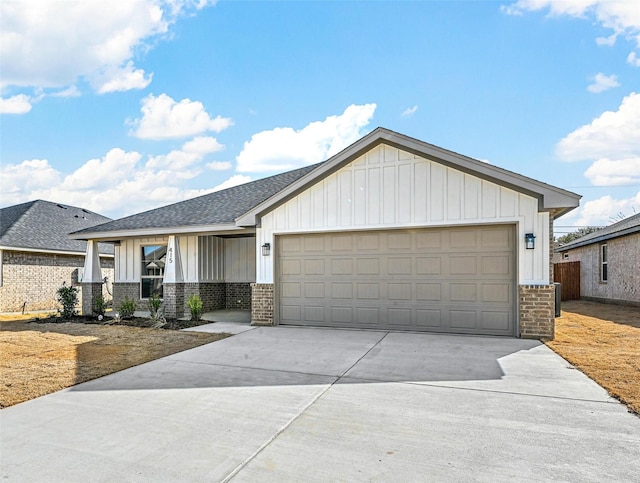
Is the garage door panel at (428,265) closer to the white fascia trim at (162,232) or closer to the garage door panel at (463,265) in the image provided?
the garage door panel at (463,265)

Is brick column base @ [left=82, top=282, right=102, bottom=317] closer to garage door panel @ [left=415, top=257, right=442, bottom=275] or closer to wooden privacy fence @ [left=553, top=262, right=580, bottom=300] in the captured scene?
garage door panel @ [left=415, top=257, right=442, bottom=275]

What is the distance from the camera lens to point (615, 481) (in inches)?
115

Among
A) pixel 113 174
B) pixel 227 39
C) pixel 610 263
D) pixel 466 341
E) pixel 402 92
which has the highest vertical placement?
pixel 227 39

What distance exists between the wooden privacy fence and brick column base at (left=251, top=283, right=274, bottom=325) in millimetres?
15661

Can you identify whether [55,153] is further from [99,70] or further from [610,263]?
[610,263]

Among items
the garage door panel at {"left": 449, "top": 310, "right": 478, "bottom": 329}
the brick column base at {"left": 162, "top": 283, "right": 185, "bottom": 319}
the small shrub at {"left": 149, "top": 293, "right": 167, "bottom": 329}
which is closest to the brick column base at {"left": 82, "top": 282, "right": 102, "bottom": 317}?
the brick column base at {"left": 162, "top": 283, "right": 185, "bottom": 319}

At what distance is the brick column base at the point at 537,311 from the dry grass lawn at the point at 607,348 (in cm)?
32

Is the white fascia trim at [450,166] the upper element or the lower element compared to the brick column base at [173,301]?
upper

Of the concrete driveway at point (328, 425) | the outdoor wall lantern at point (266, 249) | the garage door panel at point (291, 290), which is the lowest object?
the concrete driveway at point (328, 425)

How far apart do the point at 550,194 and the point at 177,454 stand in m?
8.05

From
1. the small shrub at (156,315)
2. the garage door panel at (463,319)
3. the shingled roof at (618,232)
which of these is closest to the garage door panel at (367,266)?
the garage door panel at (463,319)

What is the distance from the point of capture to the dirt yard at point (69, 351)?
5.61m

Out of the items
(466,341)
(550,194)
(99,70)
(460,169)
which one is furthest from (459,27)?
(99,70)

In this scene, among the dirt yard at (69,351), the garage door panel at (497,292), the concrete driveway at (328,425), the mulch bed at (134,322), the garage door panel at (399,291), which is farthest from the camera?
the mulch bed at (134,322)
